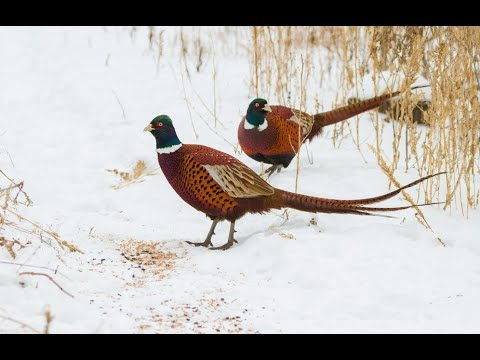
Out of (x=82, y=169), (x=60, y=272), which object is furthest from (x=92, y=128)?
(x=60, y=272)

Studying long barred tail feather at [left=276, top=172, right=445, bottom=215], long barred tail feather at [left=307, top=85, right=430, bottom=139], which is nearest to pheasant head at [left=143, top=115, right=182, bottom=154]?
long barred tail feather at [left=276, top=172, right=445, bottom=215]

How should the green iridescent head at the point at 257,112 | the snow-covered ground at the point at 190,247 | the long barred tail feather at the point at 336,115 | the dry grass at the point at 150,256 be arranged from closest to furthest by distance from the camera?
the snow-covered ground at the point at 190,247
the dry grass at the point at 150,256
the green iridescent head at the point at 257,112
the long barred tail feather at the point at 336,115

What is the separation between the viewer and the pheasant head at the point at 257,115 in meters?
4.84

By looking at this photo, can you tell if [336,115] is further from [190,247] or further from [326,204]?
[190,247]

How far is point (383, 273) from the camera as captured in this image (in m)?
3.32

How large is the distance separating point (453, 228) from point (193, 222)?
155cm

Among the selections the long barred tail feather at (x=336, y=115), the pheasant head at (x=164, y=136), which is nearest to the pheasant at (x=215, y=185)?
the pheasant head at (x=164, y=136)

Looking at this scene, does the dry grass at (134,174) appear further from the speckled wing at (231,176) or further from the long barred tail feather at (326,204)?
the long barred tail feather at (326,204)

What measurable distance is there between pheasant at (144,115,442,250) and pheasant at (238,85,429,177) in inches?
40.7

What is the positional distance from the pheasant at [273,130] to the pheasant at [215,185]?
40.7 inches

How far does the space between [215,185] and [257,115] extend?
4.07ft

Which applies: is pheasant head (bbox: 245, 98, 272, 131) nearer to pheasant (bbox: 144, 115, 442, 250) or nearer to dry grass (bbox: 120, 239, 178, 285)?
pheasant (bbox: 144, 115, 442, 250)

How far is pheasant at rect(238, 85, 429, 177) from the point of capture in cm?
488

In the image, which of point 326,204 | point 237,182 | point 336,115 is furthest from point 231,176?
point 336,115
